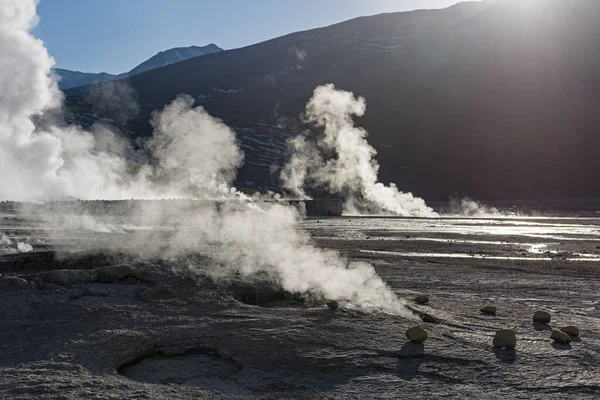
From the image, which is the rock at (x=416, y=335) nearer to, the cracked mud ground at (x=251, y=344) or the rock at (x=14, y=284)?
the cracked mud ground at (x=251, y=344)

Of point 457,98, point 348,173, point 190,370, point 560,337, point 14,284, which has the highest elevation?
point 457,98

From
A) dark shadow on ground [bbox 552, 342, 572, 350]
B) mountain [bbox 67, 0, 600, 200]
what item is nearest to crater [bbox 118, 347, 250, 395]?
dark shadow on ground [bbox 552, 342, 572, 350]

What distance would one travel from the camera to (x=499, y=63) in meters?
148

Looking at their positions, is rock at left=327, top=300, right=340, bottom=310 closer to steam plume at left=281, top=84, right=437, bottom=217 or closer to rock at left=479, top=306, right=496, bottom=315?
rock at left=479, top=306, right=496, bottom=315

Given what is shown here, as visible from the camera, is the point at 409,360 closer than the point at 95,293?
Yes

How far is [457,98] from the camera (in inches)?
5374

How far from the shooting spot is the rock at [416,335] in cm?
693

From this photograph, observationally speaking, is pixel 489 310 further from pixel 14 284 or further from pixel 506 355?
pixel 14 284

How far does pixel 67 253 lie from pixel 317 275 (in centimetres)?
549

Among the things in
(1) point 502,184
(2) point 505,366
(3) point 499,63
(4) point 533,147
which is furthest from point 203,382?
(3) point 499,63

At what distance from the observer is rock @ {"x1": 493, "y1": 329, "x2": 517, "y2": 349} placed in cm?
693

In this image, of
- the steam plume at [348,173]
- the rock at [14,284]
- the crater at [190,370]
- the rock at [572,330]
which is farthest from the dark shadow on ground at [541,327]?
the steam plume at [348,173]

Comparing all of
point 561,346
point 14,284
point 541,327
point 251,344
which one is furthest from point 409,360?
point 14,284

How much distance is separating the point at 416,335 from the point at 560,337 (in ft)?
6.15
